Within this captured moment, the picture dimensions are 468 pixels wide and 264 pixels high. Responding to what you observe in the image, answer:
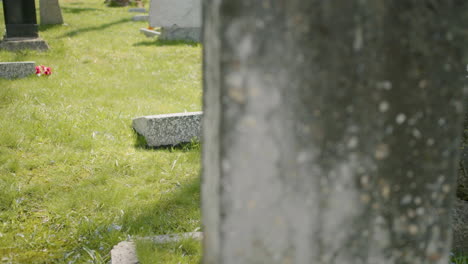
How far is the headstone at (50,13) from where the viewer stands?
32.2 feet

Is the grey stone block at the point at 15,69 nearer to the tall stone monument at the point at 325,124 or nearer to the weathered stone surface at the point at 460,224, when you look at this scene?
the weathered stone surface at the point at 460,224

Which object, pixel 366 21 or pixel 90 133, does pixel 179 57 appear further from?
pixel 366 21

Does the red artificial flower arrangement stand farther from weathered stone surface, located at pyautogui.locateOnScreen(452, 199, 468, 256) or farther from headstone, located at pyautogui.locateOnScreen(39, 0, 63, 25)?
weathered stone surface, located at pyautogui.locateOnScreen(452, 199, 468, 256)

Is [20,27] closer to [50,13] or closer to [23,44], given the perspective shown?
[23,44]

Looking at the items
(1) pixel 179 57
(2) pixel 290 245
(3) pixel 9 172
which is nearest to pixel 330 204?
(2) pixel 290 245

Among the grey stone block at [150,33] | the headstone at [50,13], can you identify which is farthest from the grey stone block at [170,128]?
the headstone at [50,13]

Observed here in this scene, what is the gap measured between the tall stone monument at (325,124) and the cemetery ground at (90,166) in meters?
1.58

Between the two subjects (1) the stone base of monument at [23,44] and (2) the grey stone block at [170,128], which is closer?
(2) the grey stone block at [170,128]

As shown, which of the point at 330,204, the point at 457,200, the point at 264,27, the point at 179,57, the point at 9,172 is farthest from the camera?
the point at 179,57

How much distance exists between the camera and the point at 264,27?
2.56 feet

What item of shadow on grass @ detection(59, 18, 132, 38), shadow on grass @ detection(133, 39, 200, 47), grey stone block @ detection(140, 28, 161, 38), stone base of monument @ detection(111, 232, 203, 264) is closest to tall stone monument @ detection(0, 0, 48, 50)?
shadow on grass @ detection(59, 18, 132, 38)

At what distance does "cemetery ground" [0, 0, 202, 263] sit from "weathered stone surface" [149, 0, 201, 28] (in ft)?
7.16

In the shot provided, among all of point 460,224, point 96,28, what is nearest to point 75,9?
point 96,28

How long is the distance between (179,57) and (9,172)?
4.66m
